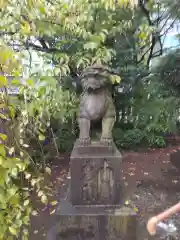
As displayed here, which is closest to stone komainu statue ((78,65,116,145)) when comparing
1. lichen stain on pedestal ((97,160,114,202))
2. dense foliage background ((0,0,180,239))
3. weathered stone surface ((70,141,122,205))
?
weathered stone surface ((70,141,122,205))

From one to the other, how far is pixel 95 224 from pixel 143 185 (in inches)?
71.6

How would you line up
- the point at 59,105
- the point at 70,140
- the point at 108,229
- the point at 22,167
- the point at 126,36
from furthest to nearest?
the point at 70,140 < the point at 126,36 < the point at 59,105 < the point at 108,229 < the point at 22,167

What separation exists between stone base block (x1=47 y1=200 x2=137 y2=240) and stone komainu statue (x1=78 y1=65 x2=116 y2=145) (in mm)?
663

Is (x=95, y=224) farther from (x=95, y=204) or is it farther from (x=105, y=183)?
(x=105, y=183)

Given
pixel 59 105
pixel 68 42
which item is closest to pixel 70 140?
pixel 59 105

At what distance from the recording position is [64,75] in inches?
149

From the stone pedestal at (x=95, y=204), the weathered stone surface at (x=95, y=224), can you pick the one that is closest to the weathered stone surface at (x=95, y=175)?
the stone pedestal at (x=95, y=204)

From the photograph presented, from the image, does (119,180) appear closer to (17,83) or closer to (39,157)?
(17,83)

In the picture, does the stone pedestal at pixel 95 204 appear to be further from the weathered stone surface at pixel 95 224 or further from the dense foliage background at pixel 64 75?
the dense foliage background at pixel 64 75

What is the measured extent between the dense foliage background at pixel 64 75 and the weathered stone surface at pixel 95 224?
1.41 ft

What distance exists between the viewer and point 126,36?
4258mm

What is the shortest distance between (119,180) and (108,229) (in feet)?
1.51

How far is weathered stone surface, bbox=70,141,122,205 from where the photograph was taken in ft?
6.89

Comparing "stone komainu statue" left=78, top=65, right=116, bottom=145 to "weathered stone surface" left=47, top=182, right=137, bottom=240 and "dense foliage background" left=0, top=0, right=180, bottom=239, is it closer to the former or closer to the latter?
"dense foliage background" left=0, top=0, right=180, bottom=239
